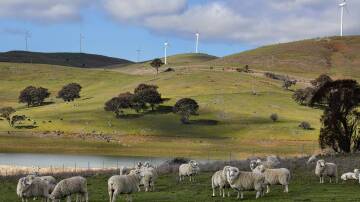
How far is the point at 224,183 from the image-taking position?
33062 mm

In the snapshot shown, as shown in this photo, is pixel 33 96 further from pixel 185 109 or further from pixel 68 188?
pixel 68 188

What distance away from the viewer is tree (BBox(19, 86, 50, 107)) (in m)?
172

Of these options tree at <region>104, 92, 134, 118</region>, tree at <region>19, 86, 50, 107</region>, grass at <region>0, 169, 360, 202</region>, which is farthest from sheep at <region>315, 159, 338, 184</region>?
tree at <region>19, 86, 50, 107</region>

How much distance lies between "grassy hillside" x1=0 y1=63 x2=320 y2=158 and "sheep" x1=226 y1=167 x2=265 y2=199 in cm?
6485

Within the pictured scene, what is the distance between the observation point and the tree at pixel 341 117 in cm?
6706

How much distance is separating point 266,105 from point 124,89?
173 feet

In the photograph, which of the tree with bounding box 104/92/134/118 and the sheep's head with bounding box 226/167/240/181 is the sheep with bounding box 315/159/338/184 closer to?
the sheep's head with bounding box 226/167/240/181

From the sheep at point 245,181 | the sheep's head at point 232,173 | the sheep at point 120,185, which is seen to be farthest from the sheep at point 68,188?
the sheep at point 245,181

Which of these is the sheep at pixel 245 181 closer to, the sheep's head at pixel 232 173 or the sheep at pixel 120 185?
the sheep's head at pixel 232 173

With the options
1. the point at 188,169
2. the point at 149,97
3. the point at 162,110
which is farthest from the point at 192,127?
the point at 188,169

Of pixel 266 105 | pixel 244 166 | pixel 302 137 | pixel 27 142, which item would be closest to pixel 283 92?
pixel 266 105

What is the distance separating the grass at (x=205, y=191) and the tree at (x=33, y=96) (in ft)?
429

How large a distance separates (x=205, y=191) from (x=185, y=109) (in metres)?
99.1

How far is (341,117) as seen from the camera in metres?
67.1
